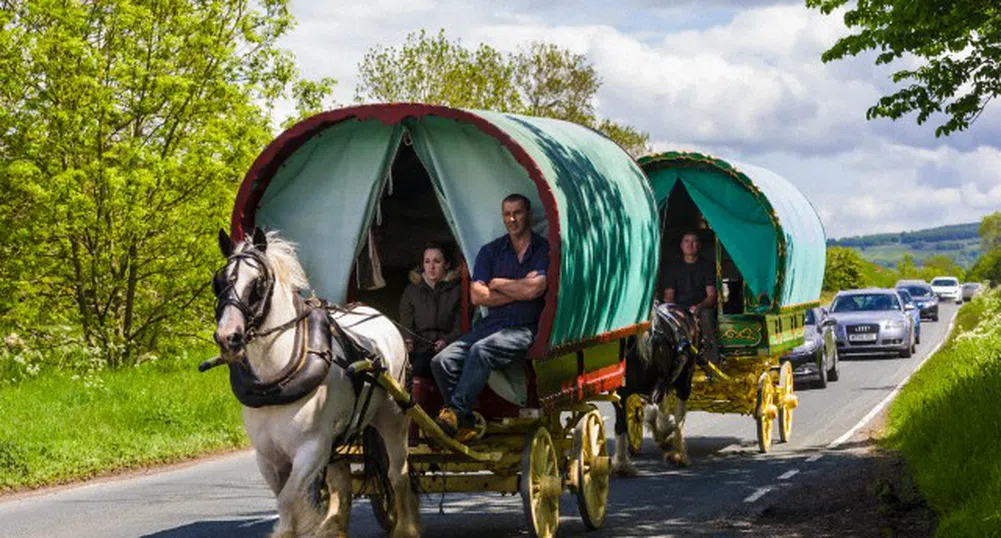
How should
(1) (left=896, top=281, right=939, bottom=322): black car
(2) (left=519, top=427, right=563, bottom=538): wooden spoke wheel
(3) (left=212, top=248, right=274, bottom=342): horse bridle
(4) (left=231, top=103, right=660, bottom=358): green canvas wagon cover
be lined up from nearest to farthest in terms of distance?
(3) (left=212, top=248, right=274, bottom=342): horse bridle → (2) (left=519, top=427, right=563, bottom=538): wooden spoke wheel → (4) (left=231, top=103, right=660, bottom=358): green canvas wagon cover → (1) (left=896, top=281, right=939, bottom=322): black car

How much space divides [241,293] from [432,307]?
2826mm

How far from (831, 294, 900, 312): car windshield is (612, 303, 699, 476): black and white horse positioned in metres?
22.1

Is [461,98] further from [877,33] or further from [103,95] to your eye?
[877,33]

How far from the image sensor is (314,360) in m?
8.84

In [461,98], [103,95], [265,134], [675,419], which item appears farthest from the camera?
[461,98]

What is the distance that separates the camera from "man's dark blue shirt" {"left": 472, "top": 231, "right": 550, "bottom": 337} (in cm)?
1005

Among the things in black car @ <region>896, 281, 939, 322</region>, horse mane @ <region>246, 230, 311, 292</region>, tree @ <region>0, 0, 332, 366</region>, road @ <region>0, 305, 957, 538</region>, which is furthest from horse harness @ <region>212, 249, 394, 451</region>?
black car @ <region>896, 281, 939, 322</region>

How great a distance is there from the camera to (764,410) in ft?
55.5

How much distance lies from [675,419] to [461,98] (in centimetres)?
3255

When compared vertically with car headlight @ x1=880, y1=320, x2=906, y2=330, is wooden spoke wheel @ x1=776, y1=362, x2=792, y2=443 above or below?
below

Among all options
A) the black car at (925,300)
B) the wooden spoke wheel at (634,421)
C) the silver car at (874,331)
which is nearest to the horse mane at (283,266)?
the wooden spoke wheel at (634,421)

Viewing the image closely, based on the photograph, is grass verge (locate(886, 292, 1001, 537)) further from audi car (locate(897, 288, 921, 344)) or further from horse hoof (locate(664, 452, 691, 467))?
audi car (locate(897, 288, 921, 344))

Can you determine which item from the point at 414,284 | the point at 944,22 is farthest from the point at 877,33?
the point at 414,284

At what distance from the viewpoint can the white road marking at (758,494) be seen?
13.0 m
